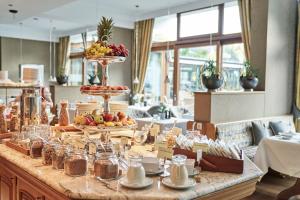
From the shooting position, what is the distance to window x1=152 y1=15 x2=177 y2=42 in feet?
27.2

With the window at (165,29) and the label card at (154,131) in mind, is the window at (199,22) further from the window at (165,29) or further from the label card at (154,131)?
the label card at (154,131)

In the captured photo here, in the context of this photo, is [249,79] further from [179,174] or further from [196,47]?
[179,174]

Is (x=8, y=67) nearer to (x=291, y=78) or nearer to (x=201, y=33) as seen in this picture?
(x=201, y=33)

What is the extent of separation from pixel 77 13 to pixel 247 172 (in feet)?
24.3

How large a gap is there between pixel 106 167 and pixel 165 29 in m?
7.38

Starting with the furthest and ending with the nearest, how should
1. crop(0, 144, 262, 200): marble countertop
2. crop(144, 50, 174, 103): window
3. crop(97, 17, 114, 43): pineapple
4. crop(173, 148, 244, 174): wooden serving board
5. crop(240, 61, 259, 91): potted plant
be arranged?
1. crop(144, 50, 174, 103): window
2. crop(240, 61, 259, 91): potted plant
3. crop(97, 17, 114, 43): pineapple
4. crop(173, 148, 244, 174): wooden serving board
5. crop(0, 144, 262, 200): marble countertop

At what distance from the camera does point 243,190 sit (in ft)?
5.78

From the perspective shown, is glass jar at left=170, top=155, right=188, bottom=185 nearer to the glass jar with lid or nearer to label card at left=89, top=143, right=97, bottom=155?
Answer: label card at left=89, top=143, right=97, bottom=155

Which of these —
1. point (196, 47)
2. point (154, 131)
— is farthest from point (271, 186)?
point (196, 47)

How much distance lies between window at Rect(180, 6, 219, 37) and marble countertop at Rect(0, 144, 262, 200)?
584cm

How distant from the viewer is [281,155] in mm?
3998

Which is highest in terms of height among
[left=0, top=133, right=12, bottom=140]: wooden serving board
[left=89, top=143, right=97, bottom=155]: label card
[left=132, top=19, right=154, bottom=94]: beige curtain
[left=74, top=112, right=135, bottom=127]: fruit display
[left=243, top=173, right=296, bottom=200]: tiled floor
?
[left=132, top=19, right=154, bottom=94]: beige curtain

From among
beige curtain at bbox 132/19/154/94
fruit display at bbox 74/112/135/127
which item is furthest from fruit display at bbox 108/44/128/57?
beige curtain at bbox 132/19/154/94

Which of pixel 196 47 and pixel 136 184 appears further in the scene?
pixel 196 47
